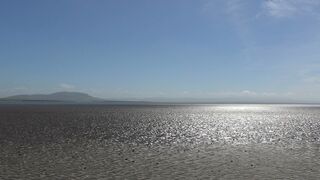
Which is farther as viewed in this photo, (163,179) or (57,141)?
(57,141)

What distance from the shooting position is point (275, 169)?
23.7 m

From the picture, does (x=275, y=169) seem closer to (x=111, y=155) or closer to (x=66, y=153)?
(x=111, y=155)

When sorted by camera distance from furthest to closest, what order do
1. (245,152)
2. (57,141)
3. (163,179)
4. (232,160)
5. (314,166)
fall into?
1. (57,141)
2. (245,152)
3. (232,160)
4. (314,166)
5. (163,179)

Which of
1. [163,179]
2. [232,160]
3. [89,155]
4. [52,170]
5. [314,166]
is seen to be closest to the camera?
[163,179]

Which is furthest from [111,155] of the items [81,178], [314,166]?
[314,166]

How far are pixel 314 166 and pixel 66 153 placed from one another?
59.7 feet

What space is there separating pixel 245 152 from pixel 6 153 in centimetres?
1908

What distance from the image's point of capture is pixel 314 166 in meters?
24.7

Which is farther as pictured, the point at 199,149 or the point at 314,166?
the point at 199,149

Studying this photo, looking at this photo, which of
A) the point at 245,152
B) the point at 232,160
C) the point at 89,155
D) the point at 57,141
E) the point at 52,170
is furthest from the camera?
the point at 57,141

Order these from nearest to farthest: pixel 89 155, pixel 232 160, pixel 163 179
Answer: pixel 163 179, pixel 232 160, pixel 89 155

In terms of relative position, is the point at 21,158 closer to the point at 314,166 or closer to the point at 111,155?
the point at 111,155

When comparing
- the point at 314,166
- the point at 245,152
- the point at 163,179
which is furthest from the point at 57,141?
the point at 314,166

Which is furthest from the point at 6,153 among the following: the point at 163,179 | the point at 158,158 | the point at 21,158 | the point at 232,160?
the point at 232,160
